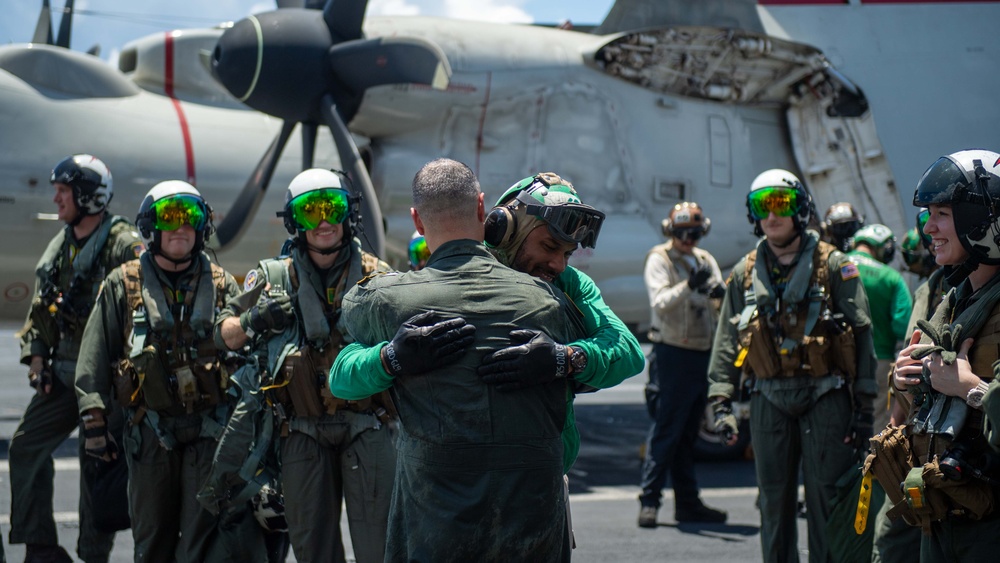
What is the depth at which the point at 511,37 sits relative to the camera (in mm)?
9641

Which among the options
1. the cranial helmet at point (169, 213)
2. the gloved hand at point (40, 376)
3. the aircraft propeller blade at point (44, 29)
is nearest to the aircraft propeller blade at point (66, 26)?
the aircraft propeller blade at point (44, 29)

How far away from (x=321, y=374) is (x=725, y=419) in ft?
6.91

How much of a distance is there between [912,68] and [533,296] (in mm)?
8917

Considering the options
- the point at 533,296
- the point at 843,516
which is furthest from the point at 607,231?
the point at 533,296

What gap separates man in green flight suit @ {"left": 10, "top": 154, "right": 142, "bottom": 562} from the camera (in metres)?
5.36

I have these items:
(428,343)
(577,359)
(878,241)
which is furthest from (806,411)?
(428,343)

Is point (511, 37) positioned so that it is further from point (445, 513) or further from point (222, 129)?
point (445, 513)

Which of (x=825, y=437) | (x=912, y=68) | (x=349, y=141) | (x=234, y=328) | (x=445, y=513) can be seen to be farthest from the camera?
(x=912, y=68)

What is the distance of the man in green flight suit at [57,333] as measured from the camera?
5359 millimetres

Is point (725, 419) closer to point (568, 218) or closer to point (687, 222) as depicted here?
point (687, 222)

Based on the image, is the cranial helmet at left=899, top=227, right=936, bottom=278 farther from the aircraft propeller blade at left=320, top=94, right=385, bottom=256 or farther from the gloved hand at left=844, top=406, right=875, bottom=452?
the aircraft propeller blade at left=320, top=94, right=385, bottom=256

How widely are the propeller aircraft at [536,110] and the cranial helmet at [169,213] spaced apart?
3284mm

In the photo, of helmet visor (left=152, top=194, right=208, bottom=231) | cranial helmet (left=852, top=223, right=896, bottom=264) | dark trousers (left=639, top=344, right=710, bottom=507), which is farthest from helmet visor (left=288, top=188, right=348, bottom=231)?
cranial helmet (left=852, top=223, right=896, bottom=264)

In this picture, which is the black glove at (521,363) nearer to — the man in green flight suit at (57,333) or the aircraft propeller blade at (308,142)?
the man in green flight suit at (57,333)
